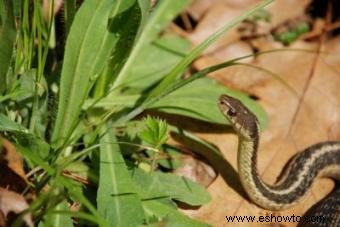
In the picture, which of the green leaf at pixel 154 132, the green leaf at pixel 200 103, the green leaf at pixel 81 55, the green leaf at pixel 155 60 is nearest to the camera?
the green leaf at pixel 154 132

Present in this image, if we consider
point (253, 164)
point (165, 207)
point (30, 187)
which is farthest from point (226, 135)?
point (30, 187)

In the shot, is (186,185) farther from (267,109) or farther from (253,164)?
(267,109)

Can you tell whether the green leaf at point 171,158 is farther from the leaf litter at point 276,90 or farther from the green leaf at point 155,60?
the green leaf at point 155,60

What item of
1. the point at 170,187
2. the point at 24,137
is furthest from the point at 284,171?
the point at 24,137

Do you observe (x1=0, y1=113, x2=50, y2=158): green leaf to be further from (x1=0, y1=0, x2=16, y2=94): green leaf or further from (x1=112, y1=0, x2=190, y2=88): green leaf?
(x1=112, y1=0, x2=190, y2=88): green leaf

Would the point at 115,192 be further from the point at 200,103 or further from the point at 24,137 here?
the point at 200,103

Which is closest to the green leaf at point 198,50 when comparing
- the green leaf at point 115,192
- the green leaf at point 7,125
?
the green leaf at point 115,192

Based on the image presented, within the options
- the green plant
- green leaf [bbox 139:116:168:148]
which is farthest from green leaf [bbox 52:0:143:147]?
green leaf [bbox 139:116:168:148]
